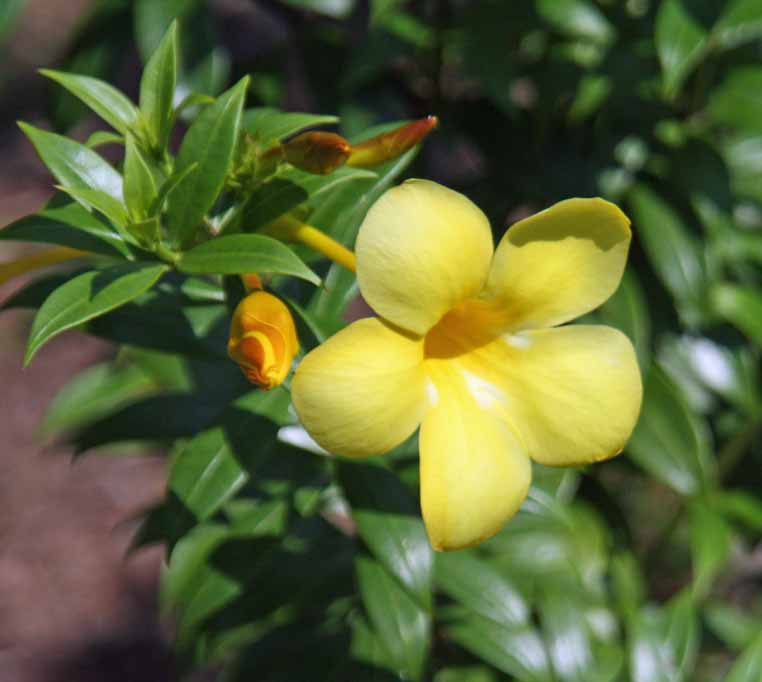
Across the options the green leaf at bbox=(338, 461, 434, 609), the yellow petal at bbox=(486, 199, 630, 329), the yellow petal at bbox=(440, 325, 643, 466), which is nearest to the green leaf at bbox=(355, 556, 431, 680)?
the green leaf at bbox=(338, 461, 434, 609)

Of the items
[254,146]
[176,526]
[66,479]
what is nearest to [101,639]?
[66,479]

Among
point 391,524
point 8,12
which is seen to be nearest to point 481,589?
point 391,524

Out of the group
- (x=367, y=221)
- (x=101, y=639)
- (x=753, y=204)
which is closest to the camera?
(x=367, y=221)

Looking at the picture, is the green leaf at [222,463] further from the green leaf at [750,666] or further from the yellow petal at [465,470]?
the green leaf at [750,666]

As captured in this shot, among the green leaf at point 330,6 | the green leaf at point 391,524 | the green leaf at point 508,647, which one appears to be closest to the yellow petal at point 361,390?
the green leaf at point 391,524

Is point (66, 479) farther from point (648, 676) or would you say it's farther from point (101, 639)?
point (648, 676)

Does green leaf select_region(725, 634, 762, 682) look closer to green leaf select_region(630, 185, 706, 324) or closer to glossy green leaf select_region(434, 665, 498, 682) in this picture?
glossy green leaf select_region(434, 665, 498, 682)
